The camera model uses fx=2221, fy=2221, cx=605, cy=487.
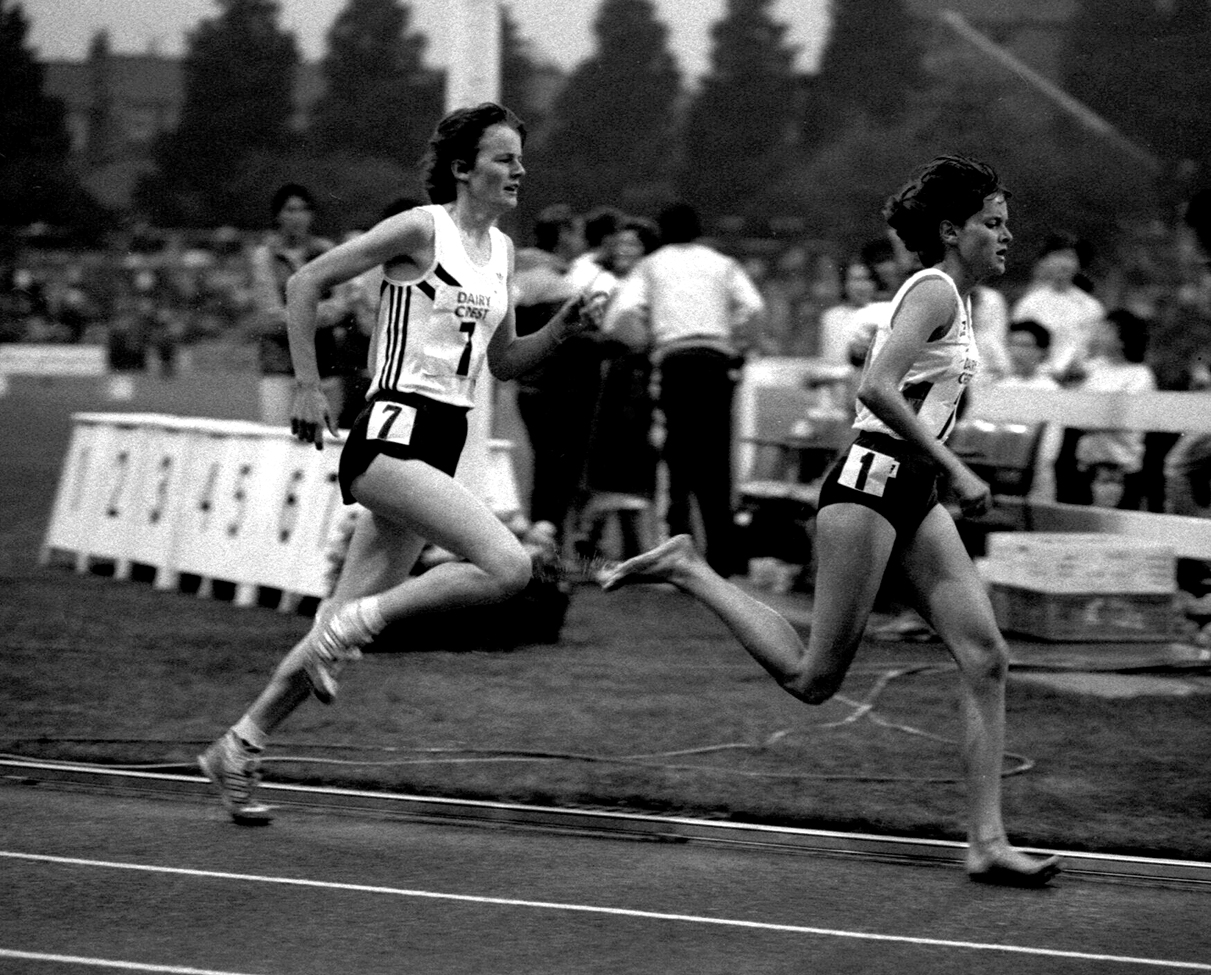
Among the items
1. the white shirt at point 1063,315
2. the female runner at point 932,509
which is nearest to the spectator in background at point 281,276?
the white shirt at point 1063,315

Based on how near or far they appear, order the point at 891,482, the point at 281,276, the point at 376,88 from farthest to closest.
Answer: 1. the point at 376,88
2. the point at 281,276
3. the point at 891,482

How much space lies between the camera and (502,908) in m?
5.50

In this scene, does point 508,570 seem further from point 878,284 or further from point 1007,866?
point 878,284

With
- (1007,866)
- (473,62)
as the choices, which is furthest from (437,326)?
(473,62)

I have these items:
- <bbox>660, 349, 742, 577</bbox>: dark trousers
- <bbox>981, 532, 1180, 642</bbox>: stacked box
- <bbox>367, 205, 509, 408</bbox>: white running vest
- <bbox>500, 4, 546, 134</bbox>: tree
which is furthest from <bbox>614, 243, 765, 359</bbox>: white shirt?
<bbox>500, 4, 546, 134</bbox>: tree

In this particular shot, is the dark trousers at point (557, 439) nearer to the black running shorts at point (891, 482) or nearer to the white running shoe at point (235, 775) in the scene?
the white running shoe at point (235, 775)

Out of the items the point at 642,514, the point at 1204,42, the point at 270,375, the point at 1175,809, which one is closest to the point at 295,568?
the point at 270,375

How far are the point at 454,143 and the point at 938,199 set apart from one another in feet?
4.79

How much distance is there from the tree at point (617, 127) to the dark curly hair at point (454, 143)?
72.0ft

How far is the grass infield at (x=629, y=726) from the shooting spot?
694 cm

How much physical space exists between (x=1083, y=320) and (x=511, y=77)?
15.2m

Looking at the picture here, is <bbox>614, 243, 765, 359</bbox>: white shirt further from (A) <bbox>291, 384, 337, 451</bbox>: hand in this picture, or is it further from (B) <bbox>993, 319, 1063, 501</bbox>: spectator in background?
(A) <bbox>291, 384, 337, 451</bbox>: hand

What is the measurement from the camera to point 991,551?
35.4 ft

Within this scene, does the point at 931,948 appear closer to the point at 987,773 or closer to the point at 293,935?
the point at 987,773
